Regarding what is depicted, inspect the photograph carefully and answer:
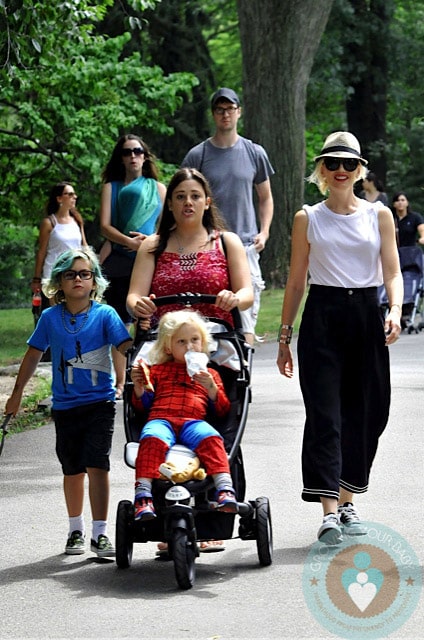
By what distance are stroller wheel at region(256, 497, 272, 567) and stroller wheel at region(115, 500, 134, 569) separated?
56cm

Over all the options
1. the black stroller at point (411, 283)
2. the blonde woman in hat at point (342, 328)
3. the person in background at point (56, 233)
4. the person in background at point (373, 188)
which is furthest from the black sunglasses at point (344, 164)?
the black stroller at point (411, 283)

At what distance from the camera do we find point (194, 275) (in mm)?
7293

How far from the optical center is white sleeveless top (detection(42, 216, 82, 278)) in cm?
1547

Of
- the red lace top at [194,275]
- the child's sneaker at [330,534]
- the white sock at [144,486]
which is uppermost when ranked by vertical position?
the red lace top at [194,275]

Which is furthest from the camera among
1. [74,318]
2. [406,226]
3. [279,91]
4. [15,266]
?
[15,266]

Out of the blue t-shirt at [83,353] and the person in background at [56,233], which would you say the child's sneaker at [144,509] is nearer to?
the blue t-shirt at [83,353]

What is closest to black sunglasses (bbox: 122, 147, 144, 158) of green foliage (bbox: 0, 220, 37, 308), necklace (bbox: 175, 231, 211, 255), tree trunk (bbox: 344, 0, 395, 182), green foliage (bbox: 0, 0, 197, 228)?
necklace (bbox: 175, 231, 211, 255)

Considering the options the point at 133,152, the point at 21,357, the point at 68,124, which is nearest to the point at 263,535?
the point at 133,152

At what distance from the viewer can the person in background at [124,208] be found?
11914 mm

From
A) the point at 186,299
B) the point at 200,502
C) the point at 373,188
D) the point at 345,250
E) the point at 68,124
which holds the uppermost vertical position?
the point at 68,124

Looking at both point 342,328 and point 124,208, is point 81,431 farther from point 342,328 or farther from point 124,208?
point 124,208

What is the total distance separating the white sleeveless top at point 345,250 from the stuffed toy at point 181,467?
1.19 meters

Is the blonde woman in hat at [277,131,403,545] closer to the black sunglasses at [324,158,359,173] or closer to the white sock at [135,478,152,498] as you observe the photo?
the black sunglasses at [324,158,359,173]

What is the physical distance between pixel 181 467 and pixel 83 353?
1.05 metres
